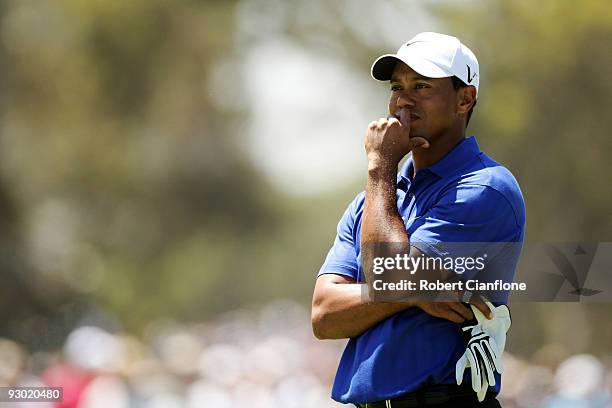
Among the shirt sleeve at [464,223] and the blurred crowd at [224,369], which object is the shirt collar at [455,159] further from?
the blurred crowd at [224,369]

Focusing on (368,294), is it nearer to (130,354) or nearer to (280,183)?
(130,354)

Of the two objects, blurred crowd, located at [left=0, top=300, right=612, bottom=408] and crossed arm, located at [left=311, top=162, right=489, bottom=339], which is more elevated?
blurred crowd, located at [left=0, top=300, right=612, bottom=408]

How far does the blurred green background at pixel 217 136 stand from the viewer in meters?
7.76

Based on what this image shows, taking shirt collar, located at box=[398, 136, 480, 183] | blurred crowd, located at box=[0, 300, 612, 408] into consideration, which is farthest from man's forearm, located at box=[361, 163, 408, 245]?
blurred crowd, located at box=[0, 300, 612, 408]

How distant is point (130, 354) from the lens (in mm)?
7805

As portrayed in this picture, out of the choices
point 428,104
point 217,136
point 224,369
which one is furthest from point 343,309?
point 217,136

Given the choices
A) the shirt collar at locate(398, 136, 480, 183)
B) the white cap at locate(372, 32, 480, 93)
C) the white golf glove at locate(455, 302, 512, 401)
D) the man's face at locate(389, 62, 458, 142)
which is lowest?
the white golf glove at locate(455, 302, 512, 401)

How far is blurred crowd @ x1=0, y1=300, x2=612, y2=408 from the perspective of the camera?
6.49m

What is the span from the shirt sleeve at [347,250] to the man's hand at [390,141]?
0.18m

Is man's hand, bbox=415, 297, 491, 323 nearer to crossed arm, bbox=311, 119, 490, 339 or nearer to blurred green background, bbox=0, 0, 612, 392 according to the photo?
crossed arm, bbox=311, 119, 490, 339

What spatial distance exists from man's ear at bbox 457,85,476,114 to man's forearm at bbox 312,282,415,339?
0.59 meters

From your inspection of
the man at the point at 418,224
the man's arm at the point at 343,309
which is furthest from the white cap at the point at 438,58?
the man's arm at the point at 343,309

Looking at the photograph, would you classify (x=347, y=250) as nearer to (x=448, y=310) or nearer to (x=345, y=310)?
(x=345, y=310)

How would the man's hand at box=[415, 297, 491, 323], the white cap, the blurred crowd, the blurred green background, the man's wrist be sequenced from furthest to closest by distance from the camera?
1. the blurred green background
2. the blurred crowd
3. the white cap
4. the man's wrist
5. the man's hand at box=[415, 297, 491, 323]
